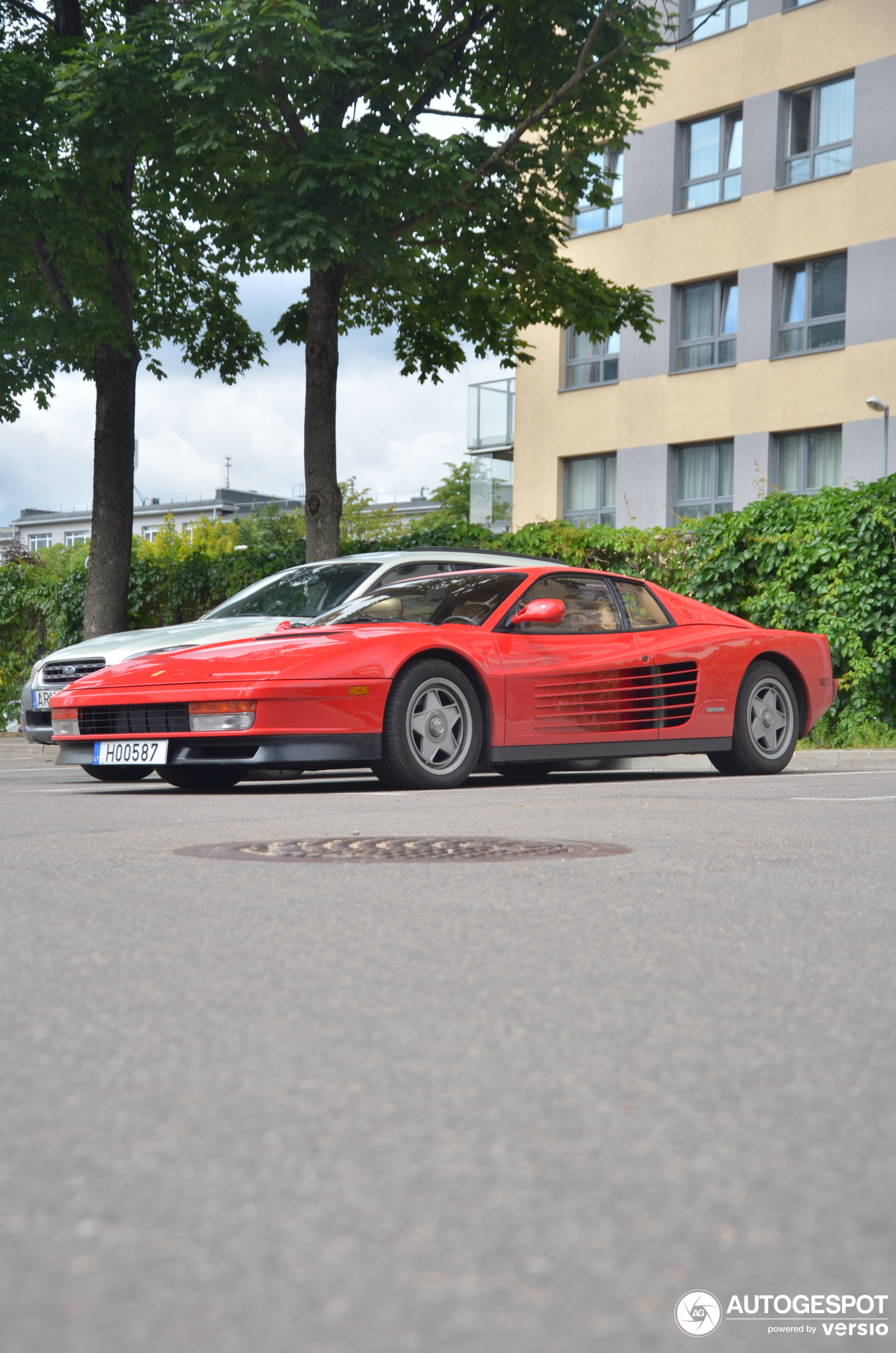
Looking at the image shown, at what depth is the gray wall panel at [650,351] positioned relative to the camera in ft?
96.3

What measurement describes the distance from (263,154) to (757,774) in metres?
9.09

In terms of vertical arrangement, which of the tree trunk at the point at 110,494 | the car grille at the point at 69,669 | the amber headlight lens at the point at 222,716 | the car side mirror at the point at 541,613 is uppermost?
the tree trunk at the point at 110,494

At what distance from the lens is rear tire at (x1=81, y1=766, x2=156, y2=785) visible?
392 inches

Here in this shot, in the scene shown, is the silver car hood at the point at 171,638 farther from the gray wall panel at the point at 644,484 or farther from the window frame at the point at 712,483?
the gray wall panel at the point at 644,484

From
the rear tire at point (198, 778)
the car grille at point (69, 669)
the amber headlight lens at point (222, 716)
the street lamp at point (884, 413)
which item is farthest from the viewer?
the street lamp at point (884, 413)

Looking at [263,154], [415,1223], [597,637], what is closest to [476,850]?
[415,1223]

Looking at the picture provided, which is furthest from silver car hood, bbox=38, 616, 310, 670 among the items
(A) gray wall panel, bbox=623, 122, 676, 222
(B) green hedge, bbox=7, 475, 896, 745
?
(A) gray wall panel, bbox=623, 122, 676, 222

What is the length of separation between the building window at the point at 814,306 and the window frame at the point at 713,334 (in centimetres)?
95

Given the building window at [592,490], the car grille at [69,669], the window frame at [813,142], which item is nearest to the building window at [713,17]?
the window frame at [813,142]

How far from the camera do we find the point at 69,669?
12109mm

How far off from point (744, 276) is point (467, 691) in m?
21.1

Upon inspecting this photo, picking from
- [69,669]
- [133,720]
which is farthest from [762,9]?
[133,720]

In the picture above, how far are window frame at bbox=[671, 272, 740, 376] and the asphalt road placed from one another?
24.8m

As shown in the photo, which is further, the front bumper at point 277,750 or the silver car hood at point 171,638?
the silver car hood at point 171,638
